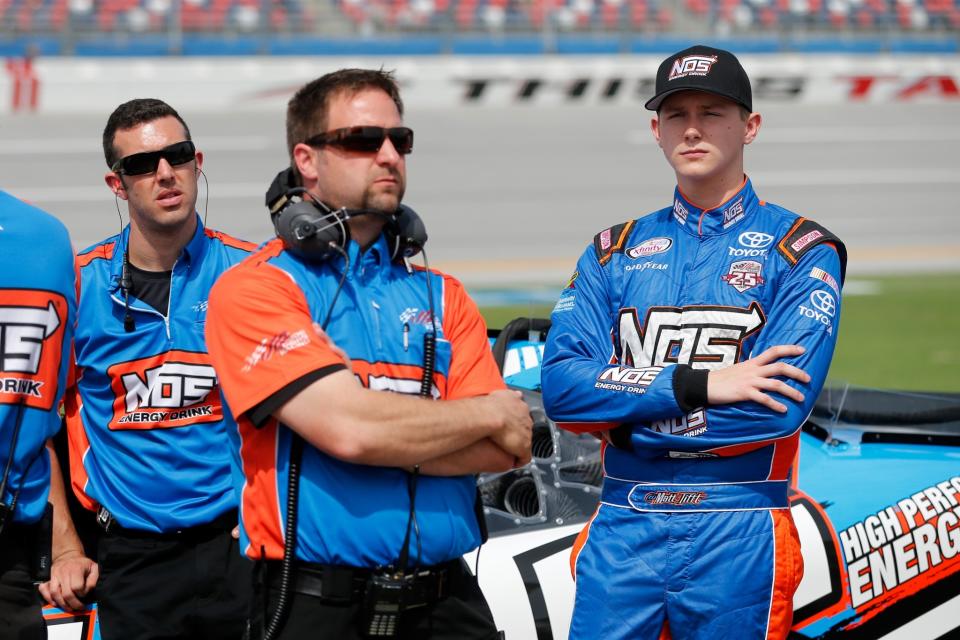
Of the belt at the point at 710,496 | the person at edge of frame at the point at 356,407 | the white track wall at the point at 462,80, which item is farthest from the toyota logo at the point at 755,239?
the white track wall at the point at 462,80

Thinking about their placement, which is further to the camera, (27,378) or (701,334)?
(701,334)

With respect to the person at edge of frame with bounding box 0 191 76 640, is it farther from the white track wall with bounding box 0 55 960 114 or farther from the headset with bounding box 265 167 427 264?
the white track wall with bounding box 0 55 960 114

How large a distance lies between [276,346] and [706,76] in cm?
132

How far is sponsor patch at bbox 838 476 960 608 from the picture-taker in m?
3.45

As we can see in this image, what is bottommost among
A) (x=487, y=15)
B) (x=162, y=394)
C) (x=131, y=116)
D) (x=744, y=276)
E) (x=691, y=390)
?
(x=162, y=394)

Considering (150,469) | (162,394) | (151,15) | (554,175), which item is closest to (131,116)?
(162,394)

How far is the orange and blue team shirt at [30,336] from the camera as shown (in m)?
2.59

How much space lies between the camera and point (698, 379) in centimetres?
271

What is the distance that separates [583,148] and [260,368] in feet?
68.2

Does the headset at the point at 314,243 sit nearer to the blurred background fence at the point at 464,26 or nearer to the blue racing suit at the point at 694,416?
the blue racing suit at the point at 694,416

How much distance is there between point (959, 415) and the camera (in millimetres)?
4051

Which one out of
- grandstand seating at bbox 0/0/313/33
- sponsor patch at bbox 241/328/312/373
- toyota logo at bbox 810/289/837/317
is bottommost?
sponsor patch at bbox 241/328/312/373

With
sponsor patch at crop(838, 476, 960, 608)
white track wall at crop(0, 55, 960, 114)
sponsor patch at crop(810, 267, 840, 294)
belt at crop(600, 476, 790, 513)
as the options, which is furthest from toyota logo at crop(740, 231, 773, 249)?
white track wall at crop(0, 55, 960, 114)

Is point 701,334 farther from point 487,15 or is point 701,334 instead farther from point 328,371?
point 487,15
